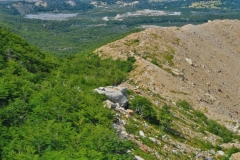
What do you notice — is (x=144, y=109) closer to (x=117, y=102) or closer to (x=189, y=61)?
(x=117, y=102)

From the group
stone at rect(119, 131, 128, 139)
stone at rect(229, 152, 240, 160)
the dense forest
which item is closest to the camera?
the dense forest

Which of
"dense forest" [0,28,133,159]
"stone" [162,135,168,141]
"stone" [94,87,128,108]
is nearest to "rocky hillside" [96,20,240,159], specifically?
"stone" [162,135,168,141]

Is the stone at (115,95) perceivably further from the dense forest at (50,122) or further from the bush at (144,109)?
the dense forest at (50,122)

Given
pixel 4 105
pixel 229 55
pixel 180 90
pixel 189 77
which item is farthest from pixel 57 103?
pixel 229 55

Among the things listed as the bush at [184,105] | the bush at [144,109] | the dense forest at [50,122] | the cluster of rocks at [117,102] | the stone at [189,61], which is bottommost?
the bush at [184,105]

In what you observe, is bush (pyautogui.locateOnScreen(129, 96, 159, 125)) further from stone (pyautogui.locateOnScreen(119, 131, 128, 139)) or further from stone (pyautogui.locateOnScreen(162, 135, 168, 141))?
stone (pyautogui.locateOnScreen(119, 131, 128, 139))

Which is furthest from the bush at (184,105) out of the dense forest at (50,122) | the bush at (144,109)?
the dense forest at (50,122)

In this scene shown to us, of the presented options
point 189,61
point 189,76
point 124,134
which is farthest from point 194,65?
point 124,134
